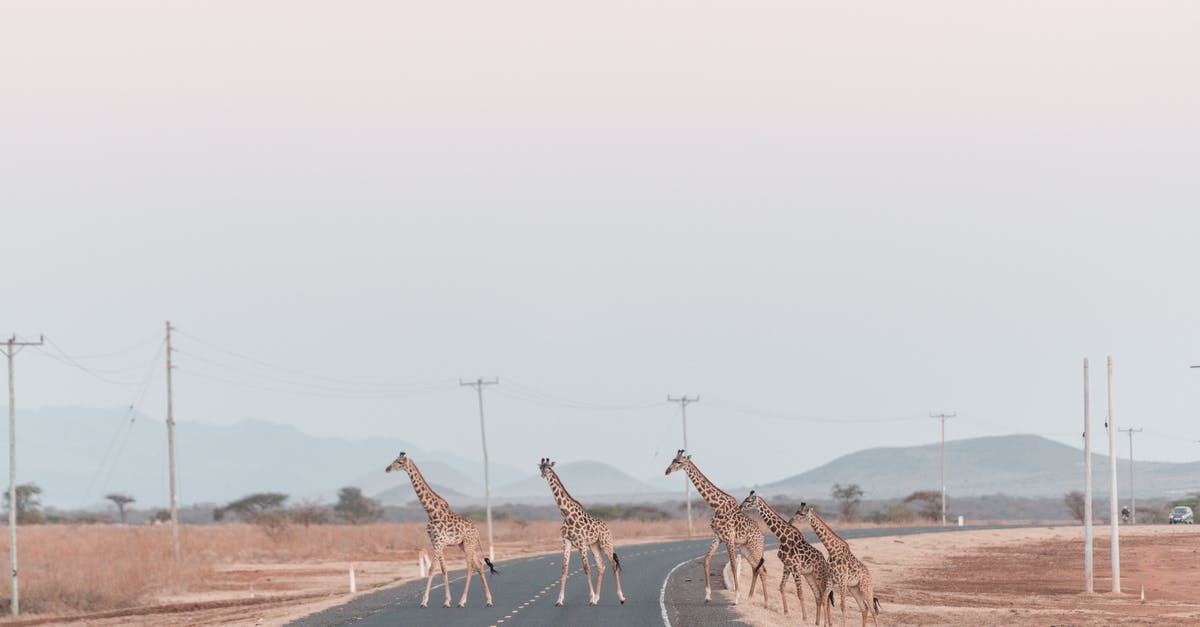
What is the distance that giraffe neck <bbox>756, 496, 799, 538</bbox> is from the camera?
120 feet

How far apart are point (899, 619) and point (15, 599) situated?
96.2ft

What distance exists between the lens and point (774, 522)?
3756 cm

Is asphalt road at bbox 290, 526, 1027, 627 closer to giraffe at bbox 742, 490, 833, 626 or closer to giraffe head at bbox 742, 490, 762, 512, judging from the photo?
giraffe at bbox 742, 490, 833, 626

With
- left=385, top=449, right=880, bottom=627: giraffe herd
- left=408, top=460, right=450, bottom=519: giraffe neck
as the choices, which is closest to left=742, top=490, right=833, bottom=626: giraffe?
left=385, top=449, right=880, bottom=627: giraffe herd

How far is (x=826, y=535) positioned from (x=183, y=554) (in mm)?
47653

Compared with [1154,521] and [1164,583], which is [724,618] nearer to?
[1164,583]

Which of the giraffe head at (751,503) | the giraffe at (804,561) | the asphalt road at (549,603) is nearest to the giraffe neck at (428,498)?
the asphalt road at (549,603)

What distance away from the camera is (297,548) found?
8294 centimetres

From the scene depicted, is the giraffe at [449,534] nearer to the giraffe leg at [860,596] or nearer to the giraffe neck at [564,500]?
the giraffe neck at [564,500]

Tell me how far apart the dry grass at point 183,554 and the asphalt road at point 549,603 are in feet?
35.5

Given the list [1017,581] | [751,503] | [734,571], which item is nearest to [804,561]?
[751,503]

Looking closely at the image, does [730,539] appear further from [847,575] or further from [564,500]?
[847,575]

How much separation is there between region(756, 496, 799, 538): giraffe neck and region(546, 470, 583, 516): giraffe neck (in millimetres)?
4533

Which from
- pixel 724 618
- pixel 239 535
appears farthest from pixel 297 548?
pixel 724 618
